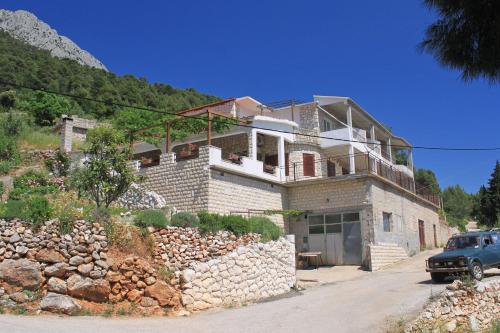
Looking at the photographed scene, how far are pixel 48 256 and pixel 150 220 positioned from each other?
3154mm

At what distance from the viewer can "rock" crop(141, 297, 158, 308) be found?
1218 cm

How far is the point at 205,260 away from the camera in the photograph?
14.2 meters

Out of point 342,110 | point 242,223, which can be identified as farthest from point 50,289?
point 342,110

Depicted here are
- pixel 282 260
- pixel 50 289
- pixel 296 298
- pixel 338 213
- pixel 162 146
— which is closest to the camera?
pixel 50 289

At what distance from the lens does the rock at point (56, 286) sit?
452 inches

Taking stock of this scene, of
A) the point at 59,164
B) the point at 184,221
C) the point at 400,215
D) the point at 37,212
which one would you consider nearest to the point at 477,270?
the point at 184,221

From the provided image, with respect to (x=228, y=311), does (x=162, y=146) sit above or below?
above

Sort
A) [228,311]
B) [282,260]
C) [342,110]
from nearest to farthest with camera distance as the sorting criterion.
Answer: [228,311] < [282,260] < [342,110]

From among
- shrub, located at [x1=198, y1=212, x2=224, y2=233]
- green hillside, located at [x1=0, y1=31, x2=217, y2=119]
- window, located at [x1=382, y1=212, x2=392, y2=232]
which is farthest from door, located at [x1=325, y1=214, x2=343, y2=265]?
green hillside, located at [x1=0, y1=31, x2=217, y2=119]

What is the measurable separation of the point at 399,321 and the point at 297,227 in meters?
15.3

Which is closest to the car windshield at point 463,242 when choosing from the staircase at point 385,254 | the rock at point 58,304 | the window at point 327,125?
the staircase at point 385,254

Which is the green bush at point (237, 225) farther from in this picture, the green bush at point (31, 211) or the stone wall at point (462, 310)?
the stone wall at point (462, 310)

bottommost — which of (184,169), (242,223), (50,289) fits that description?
(50,289)

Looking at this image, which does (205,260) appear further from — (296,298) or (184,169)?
(184,169)
